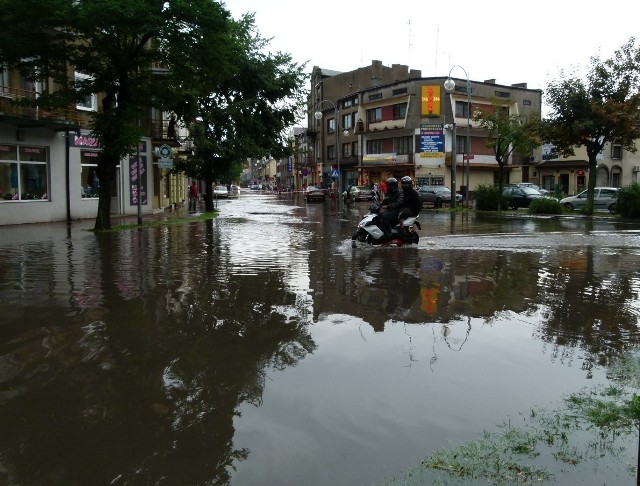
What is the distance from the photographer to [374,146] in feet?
227

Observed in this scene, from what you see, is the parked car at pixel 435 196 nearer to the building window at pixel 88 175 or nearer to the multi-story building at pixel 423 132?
the multi-story building at pixel 423 132

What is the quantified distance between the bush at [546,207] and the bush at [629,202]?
418cm

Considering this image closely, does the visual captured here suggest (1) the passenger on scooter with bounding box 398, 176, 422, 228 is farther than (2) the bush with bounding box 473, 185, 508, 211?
No

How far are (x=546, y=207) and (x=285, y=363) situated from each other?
30.9 meters

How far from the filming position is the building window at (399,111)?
64.4 meters

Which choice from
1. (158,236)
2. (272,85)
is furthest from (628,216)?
(158,236)

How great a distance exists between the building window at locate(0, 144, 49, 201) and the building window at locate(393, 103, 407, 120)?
1750 inches

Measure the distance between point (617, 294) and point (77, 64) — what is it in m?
16.5

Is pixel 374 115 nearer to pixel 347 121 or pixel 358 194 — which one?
pixel 347 121

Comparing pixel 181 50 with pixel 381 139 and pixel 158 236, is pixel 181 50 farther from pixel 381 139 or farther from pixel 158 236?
pixel 381 139

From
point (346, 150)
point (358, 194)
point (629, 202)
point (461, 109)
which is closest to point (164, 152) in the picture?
point (629, 202)

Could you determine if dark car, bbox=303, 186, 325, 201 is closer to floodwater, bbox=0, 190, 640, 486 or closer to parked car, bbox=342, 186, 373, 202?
parked car, bbox=342, 186, 373, 202

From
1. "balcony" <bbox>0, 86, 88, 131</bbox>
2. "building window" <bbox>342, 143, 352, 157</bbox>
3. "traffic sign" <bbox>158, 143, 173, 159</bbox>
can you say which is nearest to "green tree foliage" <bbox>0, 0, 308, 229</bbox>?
"balcony" <bbox>0, 86, 88, 131</bbox>

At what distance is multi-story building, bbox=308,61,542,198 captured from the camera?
6169 centimetres
